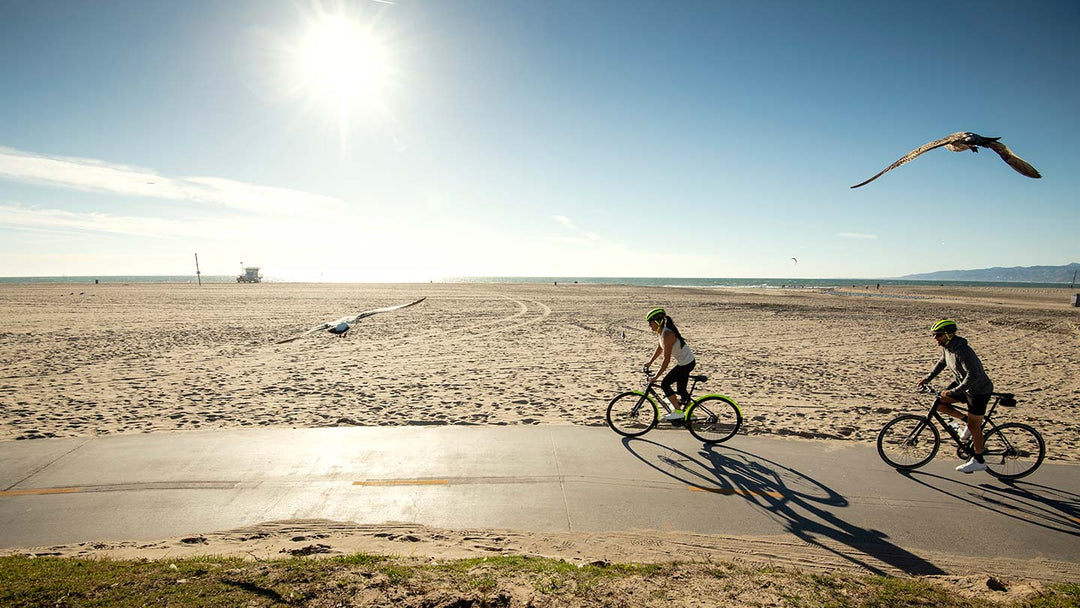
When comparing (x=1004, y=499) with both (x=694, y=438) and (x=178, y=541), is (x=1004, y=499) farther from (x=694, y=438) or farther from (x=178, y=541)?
(x=178, y=541)

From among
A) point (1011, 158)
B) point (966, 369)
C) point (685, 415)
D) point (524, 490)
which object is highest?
point (1011, 158)

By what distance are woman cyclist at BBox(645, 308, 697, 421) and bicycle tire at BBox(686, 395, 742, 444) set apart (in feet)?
0.69

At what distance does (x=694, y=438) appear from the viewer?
25.5 feet

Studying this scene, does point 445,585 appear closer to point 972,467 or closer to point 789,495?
point 789,495

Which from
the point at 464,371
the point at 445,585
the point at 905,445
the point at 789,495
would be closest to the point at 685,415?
the point at 789,495

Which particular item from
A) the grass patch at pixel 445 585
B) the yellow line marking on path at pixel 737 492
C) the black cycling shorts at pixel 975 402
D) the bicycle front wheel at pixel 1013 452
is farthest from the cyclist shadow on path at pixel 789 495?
the bicycle front wheel at pixel 1013 452

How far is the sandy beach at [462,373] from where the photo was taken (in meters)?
8.70

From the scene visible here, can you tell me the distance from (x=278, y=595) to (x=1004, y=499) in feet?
26.3

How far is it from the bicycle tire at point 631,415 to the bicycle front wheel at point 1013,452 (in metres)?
4.44

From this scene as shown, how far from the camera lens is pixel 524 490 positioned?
5.70 m

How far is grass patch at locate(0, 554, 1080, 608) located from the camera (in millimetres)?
3355

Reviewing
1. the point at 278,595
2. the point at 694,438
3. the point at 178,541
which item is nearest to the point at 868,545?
the point at 694,438

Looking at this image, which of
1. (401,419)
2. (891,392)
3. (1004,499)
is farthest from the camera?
(891,392)

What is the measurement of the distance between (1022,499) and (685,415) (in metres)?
4.08
